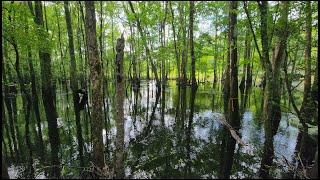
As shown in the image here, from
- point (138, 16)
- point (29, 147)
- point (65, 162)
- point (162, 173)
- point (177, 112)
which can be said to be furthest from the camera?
point (138, 16)

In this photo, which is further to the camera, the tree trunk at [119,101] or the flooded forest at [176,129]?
the flooded forest at [176,129]

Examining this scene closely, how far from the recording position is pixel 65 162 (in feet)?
27.8

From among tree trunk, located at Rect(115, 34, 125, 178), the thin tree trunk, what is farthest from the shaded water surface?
tree trunk, located at Rect(115, 34, 125, 178)

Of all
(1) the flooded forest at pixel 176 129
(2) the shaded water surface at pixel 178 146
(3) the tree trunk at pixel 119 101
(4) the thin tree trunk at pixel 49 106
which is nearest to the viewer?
(3) the tree trunk at pixel 119 101

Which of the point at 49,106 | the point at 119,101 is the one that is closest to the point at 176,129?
the point at 119,101

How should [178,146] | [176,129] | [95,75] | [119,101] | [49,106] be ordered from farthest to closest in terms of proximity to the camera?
[49,106]
[176,129]
[178,146]
[119,101]
[95,75]

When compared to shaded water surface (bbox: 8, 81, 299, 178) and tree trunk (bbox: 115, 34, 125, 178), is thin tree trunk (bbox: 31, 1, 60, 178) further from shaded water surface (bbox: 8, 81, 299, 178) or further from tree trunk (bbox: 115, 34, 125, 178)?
tree trunk (bbox: 115, 34, 125, 178)

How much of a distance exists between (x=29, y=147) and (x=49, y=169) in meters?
2.44

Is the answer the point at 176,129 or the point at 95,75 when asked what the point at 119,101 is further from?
the point at 176,129

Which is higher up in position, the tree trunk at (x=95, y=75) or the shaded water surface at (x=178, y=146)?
the tree trunk at (x=95, y=75)

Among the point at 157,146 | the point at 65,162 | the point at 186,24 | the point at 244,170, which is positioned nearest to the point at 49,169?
the point at 65,162

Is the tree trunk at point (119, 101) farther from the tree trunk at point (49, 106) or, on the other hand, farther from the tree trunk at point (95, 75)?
the tree trunk at point (49, 106)

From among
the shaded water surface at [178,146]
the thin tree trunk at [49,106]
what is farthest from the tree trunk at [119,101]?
the thin tree trunk at [49,106]

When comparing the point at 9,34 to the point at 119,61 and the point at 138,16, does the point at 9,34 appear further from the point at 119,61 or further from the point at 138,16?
the point at 138,16
